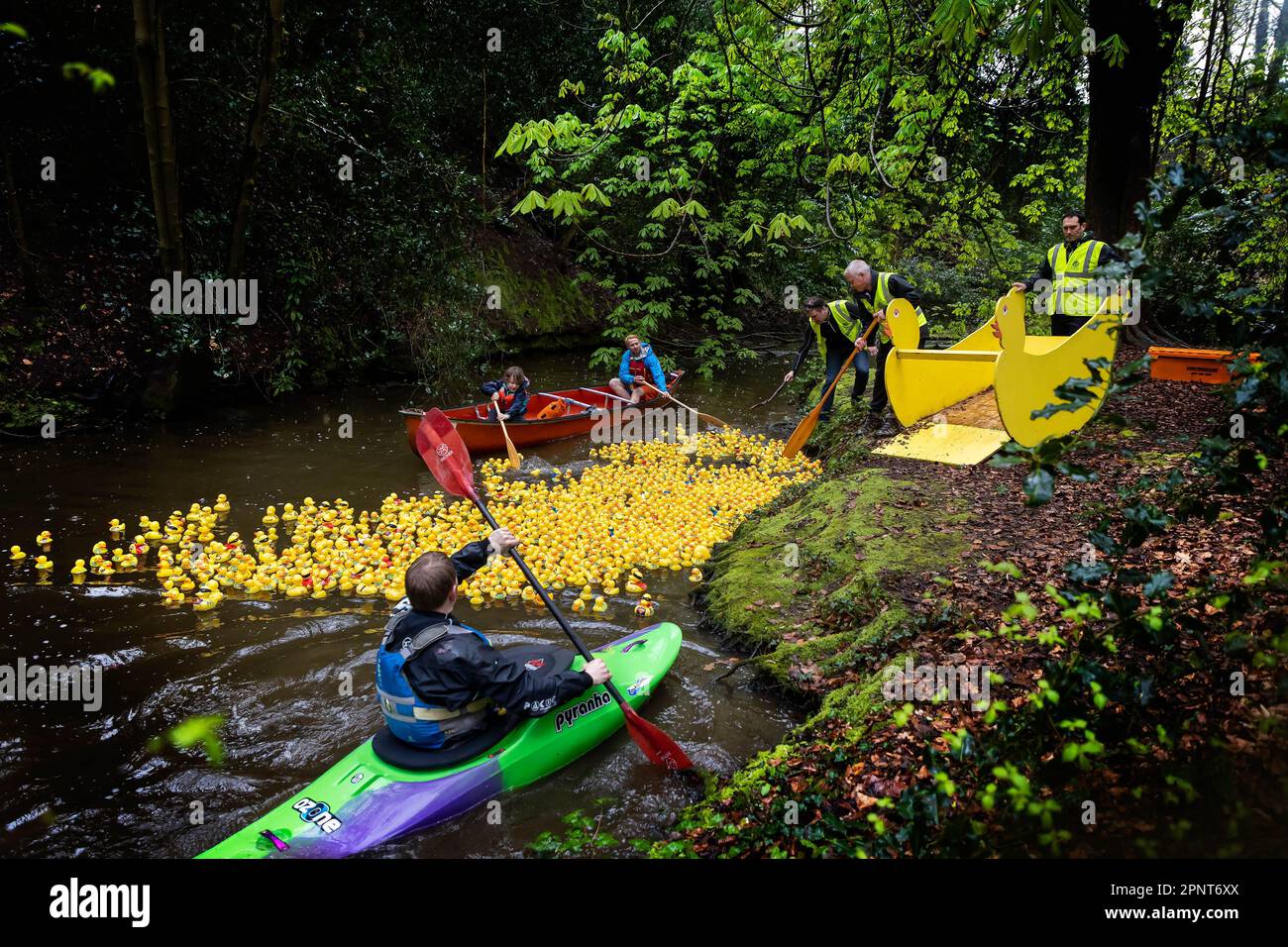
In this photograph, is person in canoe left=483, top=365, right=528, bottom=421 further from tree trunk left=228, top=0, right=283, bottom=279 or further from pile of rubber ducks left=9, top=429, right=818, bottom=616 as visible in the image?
tree trunk left=228, top=0, right=283, bottom=279

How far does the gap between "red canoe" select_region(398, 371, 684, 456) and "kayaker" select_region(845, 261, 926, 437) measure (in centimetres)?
376

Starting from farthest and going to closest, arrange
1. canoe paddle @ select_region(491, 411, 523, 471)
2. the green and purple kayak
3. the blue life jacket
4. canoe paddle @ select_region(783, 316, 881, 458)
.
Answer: canoe paddle @ select_region(491, 411, 523, 471), canoe paddle @ select_region(783, 316, 881, 458), the blue life jacket, the green and purple kayak

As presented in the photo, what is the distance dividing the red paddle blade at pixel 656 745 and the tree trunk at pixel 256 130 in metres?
9.24

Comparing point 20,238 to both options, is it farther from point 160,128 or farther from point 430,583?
point 430,583

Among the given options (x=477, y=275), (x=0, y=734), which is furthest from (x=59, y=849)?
(x=477, y=275)

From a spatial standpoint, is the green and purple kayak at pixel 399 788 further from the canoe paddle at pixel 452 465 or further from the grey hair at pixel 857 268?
the grey hair at pixel 857 268

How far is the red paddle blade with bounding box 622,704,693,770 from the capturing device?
360 cm

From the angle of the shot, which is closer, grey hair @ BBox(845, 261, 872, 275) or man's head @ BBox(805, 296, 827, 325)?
grey hair @ BBox(845, 261, 872, 275)

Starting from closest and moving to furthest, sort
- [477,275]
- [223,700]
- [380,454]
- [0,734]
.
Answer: [0,734] < [223,700] < [380,454] < [477,275]

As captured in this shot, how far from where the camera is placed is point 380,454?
30.0ft

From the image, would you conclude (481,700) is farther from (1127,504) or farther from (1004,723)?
(1127,504)

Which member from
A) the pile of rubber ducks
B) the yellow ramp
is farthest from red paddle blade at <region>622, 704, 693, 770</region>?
the yellow ramp

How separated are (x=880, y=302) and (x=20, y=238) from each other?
445 inches
